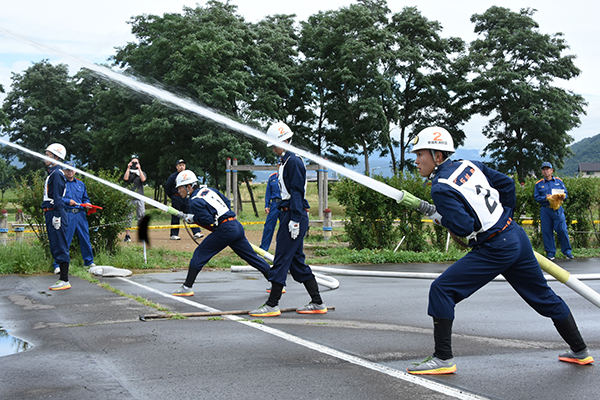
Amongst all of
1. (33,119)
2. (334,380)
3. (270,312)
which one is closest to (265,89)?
(33,119)

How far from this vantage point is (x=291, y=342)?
547cm

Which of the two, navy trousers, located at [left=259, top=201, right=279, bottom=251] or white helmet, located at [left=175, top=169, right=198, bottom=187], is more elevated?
white helmet, located at [left=175, top=169, right=198, bottom=187]

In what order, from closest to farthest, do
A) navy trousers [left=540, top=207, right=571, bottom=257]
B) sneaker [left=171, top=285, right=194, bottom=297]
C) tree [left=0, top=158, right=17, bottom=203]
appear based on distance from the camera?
sneaker [left=171, top=285, right=194, bottom=297], navy trousers [left=540, top=207, right=571, bottom=257], tree [left=0, top=158, right=17, bottom=203]

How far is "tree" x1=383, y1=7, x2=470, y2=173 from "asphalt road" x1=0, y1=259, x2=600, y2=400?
35.0 metres

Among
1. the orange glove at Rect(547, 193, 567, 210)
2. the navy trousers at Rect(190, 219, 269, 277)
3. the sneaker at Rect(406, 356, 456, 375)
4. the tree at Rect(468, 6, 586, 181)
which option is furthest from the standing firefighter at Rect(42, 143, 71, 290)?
the tree at Rect(468, 6, 586, 181)

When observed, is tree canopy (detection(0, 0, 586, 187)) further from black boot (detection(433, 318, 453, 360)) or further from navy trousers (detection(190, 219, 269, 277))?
black boot (detection(433, 318, 453, 360))

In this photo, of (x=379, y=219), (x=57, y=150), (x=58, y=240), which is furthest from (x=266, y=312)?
(x=379, y=219)

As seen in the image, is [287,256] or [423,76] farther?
[423,76]

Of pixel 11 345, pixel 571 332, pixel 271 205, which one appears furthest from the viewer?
pixel 271 205

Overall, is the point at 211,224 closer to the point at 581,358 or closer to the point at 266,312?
the point at 266,312

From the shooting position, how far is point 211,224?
26.4 ft

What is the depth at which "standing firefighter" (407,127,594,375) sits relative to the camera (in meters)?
4.47

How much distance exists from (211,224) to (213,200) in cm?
36

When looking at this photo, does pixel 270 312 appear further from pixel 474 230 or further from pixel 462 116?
pixel 462 116
